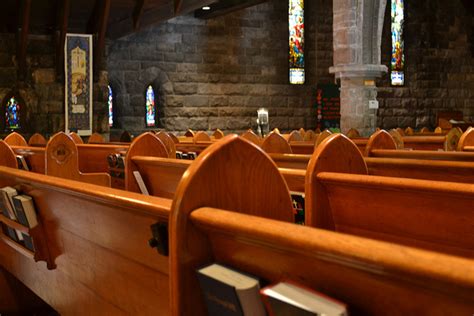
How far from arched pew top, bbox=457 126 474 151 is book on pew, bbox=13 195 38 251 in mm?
2797

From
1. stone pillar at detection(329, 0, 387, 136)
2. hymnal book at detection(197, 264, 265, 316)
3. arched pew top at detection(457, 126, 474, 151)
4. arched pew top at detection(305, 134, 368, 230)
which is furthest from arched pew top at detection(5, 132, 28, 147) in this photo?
hymnal book at detection(197, 264, 265, 316)

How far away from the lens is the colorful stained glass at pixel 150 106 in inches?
475

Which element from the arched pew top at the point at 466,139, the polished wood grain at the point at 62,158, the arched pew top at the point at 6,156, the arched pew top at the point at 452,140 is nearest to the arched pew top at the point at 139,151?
the arched pew top at the point at 6,156

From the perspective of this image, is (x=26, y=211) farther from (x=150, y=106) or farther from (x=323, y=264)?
(x=150, y=106)

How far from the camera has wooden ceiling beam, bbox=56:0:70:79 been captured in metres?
9.11

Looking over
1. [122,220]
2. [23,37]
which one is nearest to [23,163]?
[122,220]

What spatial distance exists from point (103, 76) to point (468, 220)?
9562 mm

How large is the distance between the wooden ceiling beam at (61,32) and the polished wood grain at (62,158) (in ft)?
17.2

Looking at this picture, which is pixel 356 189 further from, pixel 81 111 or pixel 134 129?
pixel 134 129

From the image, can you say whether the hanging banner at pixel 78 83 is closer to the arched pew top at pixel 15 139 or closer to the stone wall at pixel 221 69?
the stone wall at pixel 221 69

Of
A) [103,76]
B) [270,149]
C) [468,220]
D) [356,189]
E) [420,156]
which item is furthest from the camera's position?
[103,76]

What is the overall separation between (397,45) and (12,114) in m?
9.04

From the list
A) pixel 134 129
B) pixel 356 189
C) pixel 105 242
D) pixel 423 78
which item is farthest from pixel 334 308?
pixel 423 78

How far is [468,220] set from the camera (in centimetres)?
143
